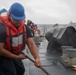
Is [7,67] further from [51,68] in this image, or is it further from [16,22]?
[51,68]

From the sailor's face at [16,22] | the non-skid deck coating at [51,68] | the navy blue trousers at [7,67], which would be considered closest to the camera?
the sailor's face at [16,22]

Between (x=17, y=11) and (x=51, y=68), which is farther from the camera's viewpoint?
(x=51, y=68)

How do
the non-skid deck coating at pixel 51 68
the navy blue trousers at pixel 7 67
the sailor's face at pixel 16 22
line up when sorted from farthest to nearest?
the non-skid deck coating at pixel 51 68 < the navy blue trousers at pixel 7 67 < the sailor's face at pixel 16 22

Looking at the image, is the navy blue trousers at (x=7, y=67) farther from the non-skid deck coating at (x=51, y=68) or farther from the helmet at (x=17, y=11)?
the non-skid deck coating at (x=51, y=68)

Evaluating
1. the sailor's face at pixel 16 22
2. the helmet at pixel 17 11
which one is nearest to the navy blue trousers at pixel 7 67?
the sailor's face at pixel 16 22

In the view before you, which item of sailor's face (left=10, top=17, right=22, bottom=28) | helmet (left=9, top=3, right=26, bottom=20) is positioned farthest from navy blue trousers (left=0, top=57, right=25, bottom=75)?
helmet (left=9, top=3, right=26, bottom=20)

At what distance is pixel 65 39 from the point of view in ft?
35.0

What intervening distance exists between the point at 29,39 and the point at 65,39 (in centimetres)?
459

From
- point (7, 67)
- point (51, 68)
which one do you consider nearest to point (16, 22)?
point (7, 67)

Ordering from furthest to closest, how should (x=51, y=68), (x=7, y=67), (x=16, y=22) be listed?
(x=51, y=68)
(x=7, y=67)
(x=16, y=22)

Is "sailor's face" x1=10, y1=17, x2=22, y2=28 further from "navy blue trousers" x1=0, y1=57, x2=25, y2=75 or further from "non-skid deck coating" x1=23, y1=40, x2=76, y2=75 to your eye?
"non-skid deck coating" x1=23, y1=40, x2=76, y2=75

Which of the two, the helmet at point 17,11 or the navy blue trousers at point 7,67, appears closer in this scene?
the helmet at point 17,11

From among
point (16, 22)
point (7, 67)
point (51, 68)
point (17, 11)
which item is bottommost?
point (51, 68)

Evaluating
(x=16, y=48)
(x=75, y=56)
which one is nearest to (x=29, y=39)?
(x=16, y=48)
